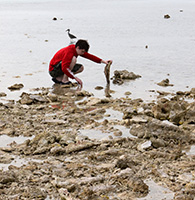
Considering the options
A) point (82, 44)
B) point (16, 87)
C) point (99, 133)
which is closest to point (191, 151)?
point (99, 133)

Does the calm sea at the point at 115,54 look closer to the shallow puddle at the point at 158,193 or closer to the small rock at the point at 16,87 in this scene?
the small rock at the point at 16,87

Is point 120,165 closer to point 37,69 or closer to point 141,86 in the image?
point 141,86

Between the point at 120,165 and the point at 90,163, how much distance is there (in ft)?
1.29

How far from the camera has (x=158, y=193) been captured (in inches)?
164

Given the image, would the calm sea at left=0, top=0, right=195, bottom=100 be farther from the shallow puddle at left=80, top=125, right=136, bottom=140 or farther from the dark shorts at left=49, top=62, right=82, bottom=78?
the shallow puddle at left=80, top=125, right=136, bottom=140

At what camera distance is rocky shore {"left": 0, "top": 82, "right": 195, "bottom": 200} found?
4.22 metres

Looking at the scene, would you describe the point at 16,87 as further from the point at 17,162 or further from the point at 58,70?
the point at 17,162

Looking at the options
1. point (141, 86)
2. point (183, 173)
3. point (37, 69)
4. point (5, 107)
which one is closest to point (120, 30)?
point (37, 69)

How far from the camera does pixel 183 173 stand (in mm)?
4566

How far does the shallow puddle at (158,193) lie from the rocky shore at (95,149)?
0.06m

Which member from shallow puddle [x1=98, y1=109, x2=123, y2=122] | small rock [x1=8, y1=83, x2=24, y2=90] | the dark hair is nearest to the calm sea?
small rock [x1=8, y1=83, x2=24, y2=90]

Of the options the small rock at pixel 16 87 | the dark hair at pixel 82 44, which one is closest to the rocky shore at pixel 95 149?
the small rock at pixel 16 87

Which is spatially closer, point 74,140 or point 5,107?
point 74,140

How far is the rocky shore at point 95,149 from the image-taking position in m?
4.22
